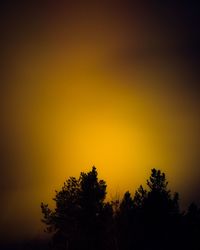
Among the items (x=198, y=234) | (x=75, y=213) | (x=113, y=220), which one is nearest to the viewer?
(x=113, y=220)

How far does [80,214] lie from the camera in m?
50.9

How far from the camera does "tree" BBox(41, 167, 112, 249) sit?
49.9 m

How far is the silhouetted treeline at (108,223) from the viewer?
157ft

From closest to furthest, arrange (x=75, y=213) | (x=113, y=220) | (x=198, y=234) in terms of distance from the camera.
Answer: (x=113, y=220) < (x=75, y=213) < (x=198, y=234)

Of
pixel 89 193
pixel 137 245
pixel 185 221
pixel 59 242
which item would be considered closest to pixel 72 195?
pixel 89 193

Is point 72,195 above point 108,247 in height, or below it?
above

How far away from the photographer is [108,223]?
48000mm

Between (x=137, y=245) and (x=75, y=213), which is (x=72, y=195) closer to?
(x=75, y=213)

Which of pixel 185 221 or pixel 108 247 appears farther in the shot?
pixel 185 221

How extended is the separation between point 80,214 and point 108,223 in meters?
4.23

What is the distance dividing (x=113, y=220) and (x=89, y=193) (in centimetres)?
646

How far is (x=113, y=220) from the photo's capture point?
4638cm

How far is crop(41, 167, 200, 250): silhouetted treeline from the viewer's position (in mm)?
47938

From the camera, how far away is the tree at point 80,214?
164 ft
